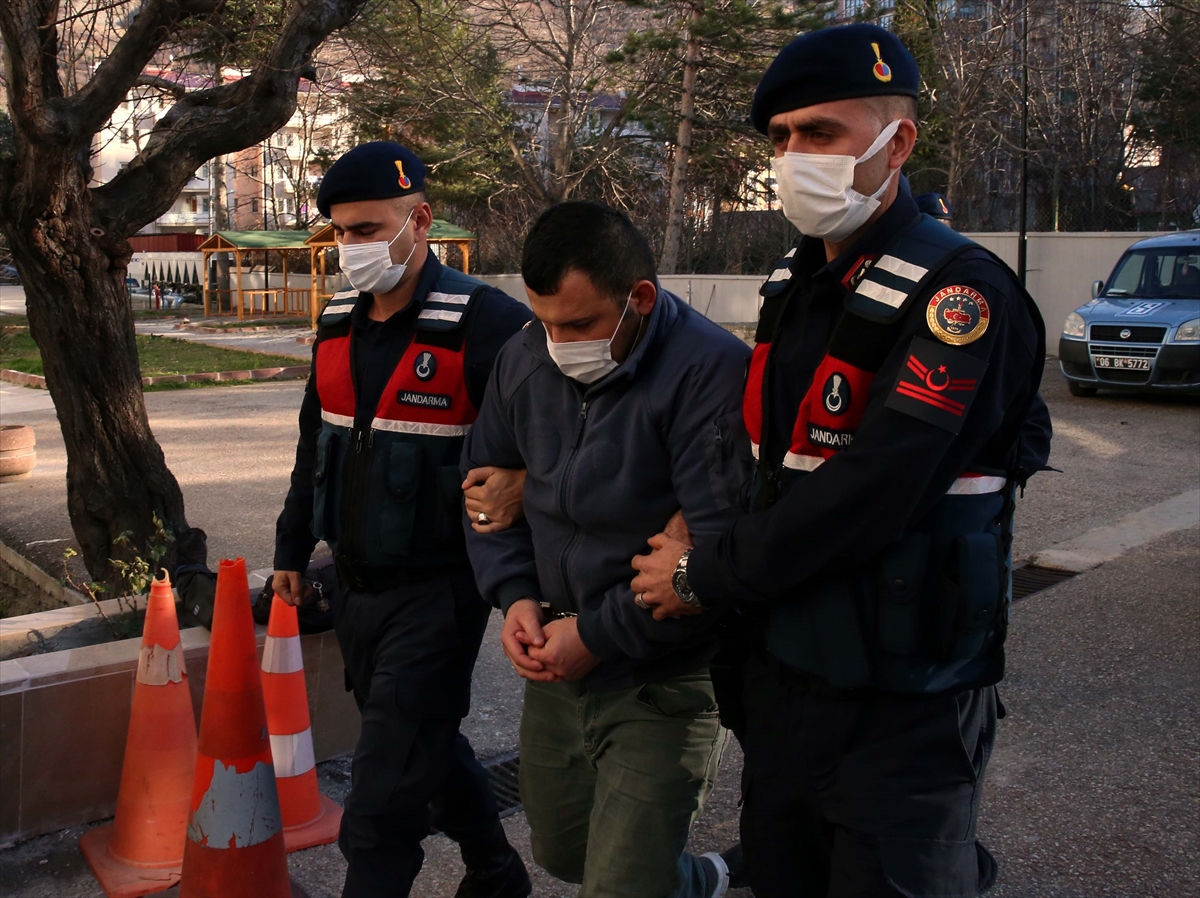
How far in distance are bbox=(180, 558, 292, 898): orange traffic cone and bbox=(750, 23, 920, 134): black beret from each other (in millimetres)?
2110

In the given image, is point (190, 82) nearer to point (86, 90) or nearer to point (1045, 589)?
point (86, 90)

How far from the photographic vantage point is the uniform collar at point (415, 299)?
3271 millimetres

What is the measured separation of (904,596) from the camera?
2.03 meters

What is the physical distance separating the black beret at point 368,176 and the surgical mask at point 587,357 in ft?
3.09

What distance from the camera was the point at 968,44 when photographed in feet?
88.3

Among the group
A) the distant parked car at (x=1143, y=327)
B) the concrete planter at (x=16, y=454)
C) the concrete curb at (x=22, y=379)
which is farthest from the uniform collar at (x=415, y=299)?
the concrete curb at (x=22, y=379)

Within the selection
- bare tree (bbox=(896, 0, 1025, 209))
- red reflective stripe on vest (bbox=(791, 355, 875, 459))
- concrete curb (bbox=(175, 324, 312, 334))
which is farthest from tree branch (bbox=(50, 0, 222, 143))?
concrete curb (bbox=(175, 324, 312, 334))

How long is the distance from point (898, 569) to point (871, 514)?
0.46 ft

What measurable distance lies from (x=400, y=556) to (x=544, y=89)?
1201 inches

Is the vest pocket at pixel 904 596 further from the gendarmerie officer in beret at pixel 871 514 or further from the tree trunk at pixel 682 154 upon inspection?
the tree trunk at pixel 682 154

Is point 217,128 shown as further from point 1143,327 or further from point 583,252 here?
point 1143,327

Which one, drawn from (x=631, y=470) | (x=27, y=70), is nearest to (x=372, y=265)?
(x=631, y=470)

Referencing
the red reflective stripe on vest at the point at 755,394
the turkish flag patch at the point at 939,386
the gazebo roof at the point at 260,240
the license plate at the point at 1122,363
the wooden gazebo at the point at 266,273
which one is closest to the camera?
the turkish flag patch at the point at 939,386

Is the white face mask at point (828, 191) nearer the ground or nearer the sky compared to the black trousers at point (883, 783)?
nearer the sky
